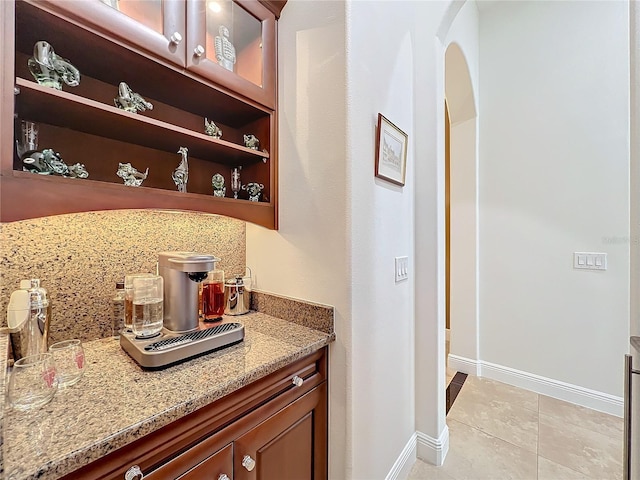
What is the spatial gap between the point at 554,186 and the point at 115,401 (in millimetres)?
2809

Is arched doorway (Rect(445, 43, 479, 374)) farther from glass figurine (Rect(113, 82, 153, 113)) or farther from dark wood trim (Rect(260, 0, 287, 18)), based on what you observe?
glass figurine (Rect(113, 82, 153, 113))

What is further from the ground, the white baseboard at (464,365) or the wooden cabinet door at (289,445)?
the wooden cabinet door at (289,445)

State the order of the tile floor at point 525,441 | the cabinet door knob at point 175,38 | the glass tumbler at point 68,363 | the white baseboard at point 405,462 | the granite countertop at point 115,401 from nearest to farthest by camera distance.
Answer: the granite countertop at point 115,401
the glass tumbler at point 68,363
the cabinet door knob at point 175,38
the white baseboard at point 405,462
the tile floor at point 525,441

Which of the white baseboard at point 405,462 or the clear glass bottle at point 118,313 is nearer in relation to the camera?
the clear glass bottle at point 118,313

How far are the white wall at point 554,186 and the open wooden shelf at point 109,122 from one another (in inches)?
84.0

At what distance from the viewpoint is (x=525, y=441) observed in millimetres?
1724

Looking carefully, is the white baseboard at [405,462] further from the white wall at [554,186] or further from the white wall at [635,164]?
the white wall at [554,186]

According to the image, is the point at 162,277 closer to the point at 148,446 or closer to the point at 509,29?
the point at 148,446

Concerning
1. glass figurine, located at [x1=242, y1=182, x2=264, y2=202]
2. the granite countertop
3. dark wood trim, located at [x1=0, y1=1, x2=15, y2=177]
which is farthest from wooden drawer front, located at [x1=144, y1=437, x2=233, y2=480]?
glass figurine, located at [x1=242, y1=182, x2=264, y2=202]

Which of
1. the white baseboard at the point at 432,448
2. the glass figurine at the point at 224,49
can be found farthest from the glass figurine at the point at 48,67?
the white baseboard at the point at 432,448

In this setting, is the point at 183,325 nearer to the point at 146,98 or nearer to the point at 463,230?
the point at 146,98

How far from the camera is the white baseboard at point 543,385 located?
1.99 m

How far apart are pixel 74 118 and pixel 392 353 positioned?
1.53 metres

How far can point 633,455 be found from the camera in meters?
0.95
